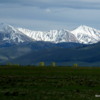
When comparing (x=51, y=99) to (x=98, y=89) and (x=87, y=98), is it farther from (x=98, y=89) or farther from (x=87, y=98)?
(x=98, y=89)

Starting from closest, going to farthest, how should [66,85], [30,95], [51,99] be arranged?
[51,99] → [30,95] → [66,85]

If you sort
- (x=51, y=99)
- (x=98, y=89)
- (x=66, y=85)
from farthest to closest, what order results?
(x=66, y=85)
(x=98, y=89)
(x=51, y=99)

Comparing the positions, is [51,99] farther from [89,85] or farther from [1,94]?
[89,85]

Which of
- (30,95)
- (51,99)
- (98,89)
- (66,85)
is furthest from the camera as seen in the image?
(66,85)

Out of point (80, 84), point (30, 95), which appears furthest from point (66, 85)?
point (30, 95)

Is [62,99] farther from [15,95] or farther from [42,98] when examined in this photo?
[15,95]

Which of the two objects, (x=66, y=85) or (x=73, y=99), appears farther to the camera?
(x=66, y=85)

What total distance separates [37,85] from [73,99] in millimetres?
19195

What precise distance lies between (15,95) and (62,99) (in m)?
6.94

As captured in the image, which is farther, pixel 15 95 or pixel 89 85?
pixel 89 85

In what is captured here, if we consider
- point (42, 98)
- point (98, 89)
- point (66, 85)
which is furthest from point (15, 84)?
point (42, 98)

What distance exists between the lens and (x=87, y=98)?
5069 cm

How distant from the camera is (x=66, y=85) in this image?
69750 mm

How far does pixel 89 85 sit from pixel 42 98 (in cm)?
2310
